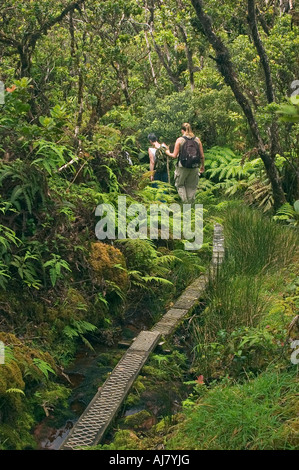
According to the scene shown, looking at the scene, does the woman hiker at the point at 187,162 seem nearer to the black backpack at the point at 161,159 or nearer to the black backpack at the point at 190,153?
the black backpack at the point at 190,153

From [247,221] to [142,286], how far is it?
2084mm

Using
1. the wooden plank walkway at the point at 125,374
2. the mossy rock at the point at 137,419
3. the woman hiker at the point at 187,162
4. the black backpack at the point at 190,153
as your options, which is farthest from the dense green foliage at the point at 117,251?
the black backpack at the point at 190,153

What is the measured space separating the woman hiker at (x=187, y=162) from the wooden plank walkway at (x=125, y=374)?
307cm

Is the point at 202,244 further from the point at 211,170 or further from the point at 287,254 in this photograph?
the point at 211,170

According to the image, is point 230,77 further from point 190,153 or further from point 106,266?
point 106,266

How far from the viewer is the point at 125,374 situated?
645 cm

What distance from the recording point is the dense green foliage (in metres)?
5.71

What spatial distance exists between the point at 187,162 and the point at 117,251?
3.61m

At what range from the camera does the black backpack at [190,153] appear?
11.7m

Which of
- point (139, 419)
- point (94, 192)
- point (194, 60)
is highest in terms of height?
point (194, 60)

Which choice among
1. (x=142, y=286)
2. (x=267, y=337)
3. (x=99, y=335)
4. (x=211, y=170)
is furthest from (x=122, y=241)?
(x=211, y=170)

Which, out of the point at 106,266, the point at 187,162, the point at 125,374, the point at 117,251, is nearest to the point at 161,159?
the point at 187,162

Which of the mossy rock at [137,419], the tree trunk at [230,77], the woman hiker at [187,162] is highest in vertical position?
the tree trunk at [230,77]

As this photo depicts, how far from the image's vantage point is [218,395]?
5414mm
